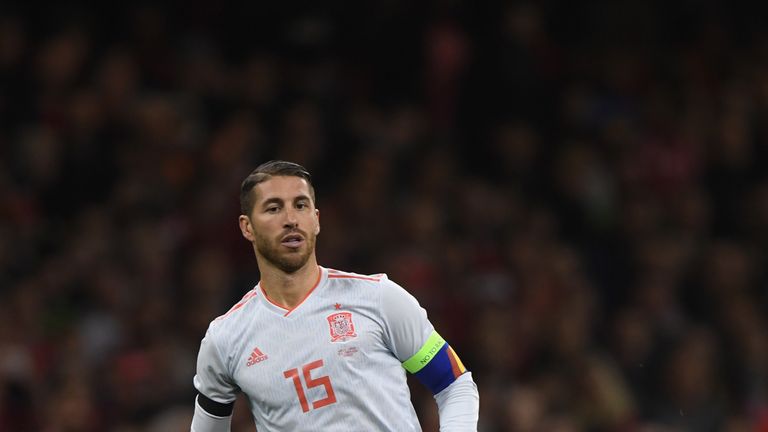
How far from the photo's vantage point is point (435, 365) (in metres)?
4.72

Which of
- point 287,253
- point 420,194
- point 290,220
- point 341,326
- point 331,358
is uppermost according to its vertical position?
point 420,194

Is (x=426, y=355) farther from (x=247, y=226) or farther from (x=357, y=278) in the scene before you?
(x=247, y=226)

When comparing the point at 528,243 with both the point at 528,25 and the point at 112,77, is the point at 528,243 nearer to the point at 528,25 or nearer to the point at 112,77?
the point at 528,25

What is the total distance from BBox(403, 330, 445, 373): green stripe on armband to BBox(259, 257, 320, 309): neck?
0.45m

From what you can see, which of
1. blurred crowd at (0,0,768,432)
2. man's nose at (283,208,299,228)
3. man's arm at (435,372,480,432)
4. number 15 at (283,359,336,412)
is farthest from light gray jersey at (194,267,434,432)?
blurred crowd at (0,0,768,432)

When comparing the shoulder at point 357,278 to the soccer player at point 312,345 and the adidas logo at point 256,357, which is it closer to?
the soccer player at point 312,345

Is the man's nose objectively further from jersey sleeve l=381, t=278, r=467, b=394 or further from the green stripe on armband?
the green stripe on armband

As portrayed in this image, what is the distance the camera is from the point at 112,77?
9.59 metres

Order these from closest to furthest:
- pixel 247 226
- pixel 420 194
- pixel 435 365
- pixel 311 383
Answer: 1. pixel 311 383
2. pixel 435 365
3. pixel 247 226
4. pixel 420 194

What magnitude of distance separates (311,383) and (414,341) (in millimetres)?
386

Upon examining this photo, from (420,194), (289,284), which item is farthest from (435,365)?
(420,194)

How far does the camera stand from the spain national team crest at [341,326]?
4672 millimetres

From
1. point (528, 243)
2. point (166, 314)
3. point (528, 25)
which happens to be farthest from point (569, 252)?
point (166, 314)

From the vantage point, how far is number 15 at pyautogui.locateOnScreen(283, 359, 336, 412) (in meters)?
4.59
